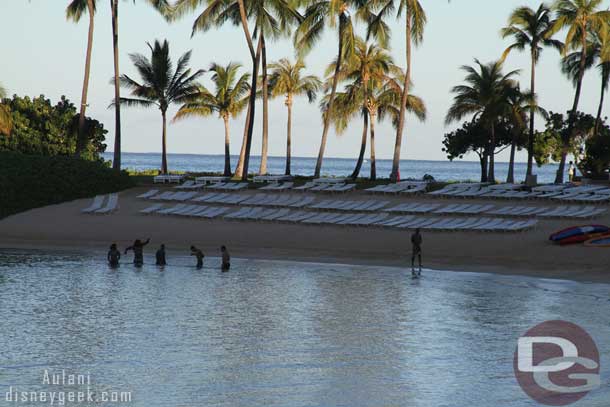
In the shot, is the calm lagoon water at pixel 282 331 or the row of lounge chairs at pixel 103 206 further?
the row of lounge chairs at pixel 103 206

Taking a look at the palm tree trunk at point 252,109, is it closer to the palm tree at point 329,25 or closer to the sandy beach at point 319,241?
the palm tree at point 329,25

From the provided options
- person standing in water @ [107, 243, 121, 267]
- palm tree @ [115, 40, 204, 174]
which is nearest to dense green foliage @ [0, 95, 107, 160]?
palm tree @ [115, 40, 204, 174]

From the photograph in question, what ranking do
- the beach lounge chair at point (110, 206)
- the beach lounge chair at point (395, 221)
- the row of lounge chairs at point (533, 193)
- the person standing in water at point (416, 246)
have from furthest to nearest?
the beach lounge chair at point (110, 206) → the row of lounge chairs at point (533, 193) → the beach lounge chair at point (395, 221) → the person standing in water at point (416, 246)

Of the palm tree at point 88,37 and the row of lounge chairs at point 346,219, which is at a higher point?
the palm tree at point 88,37

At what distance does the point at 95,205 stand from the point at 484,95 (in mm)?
25122

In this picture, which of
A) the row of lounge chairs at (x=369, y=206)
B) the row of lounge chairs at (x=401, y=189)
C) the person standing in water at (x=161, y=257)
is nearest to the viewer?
the person standing in water at (x=161, y=257)

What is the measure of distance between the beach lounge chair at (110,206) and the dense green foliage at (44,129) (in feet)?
58.8

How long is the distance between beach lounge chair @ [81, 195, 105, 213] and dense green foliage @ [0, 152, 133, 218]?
1.56 m

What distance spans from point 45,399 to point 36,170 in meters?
30.3

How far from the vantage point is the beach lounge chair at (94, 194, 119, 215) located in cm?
3797

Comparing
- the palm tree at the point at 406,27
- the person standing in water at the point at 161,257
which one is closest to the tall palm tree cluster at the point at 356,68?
the palm tree at the point at 406,27

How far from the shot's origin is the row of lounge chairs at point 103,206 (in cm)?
3806

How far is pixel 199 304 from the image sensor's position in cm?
2134

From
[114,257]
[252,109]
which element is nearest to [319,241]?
[114,257]
